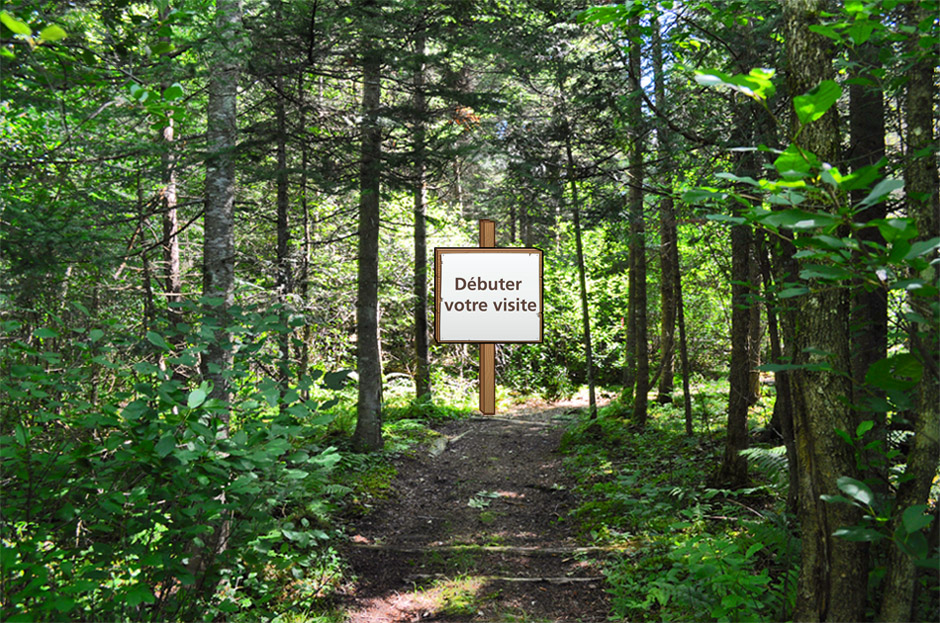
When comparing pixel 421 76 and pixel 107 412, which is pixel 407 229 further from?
pixel 107 412

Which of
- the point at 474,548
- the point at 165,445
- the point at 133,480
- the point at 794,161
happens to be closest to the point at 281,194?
the point at 474,548

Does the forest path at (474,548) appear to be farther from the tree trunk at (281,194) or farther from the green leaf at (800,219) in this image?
the green leaf at (800,219)

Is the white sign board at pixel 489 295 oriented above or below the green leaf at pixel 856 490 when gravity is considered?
above

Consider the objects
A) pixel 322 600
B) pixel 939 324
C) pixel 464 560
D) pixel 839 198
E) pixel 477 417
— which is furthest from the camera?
pixel 477 417

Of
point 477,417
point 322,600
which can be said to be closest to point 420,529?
point 322,600

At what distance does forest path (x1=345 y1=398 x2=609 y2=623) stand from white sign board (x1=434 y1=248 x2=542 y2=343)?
2075 millimetres

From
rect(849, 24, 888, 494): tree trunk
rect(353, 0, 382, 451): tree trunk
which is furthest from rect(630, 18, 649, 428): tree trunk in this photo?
rect(849, 24, 888, 494): tree trunk

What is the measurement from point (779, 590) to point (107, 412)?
3.93m

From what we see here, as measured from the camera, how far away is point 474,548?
17.8 ft

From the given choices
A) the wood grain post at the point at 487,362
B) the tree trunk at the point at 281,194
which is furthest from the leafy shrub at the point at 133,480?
the tree trunk at the point at 281,194

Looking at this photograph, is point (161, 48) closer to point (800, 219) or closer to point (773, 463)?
point (800, 219)

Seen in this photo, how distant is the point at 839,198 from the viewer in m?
1.41

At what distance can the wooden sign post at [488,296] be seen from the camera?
5.07 metres

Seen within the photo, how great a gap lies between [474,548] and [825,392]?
4001 millimetres
